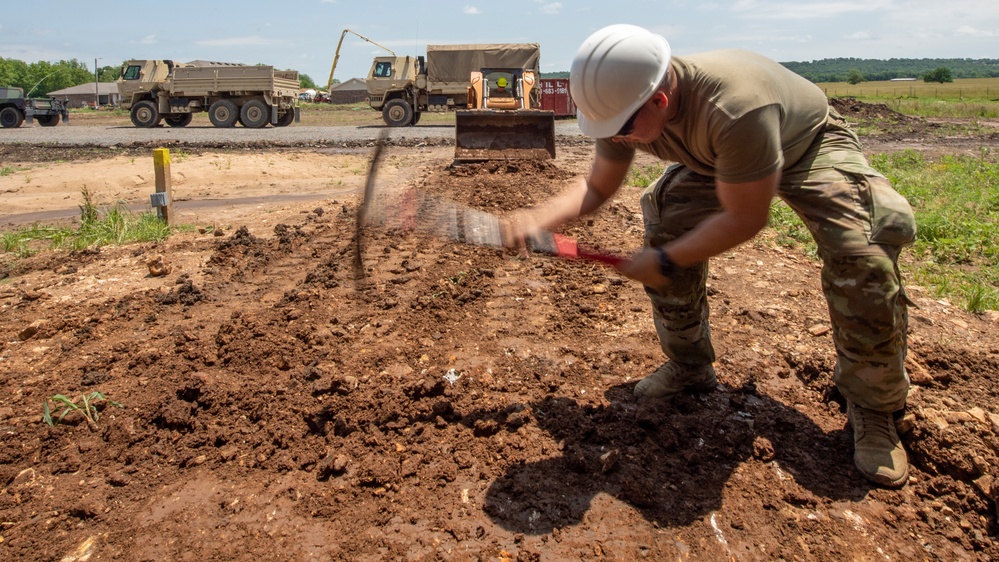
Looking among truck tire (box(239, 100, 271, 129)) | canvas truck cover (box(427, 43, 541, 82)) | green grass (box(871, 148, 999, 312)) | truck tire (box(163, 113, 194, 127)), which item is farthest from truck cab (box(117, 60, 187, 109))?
green grass (box(871, 148, 999, 312))

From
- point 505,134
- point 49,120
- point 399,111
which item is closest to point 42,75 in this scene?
point 49,120

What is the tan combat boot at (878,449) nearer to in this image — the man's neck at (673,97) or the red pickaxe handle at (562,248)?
the red pickaxe handle at (562,248)

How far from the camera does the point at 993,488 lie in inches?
93.6

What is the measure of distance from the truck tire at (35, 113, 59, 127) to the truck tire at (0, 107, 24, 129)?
0.88 metres

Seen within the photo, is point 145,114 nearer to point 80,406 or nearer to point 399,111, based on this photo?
point 399,111

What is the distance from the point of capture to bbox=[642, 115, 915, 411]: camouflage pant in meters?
2.36

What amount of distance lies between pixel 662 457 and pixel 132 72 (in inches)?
1032

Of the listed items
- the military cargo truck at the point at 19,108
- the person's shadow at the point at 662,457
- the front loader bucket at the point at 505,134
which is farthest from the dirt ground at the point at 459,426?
the military cargo truck at the point at 19,108

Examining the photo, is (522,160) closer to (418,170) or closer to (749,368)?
(418,170)

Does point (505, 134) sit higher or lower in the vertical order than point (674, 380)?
higher

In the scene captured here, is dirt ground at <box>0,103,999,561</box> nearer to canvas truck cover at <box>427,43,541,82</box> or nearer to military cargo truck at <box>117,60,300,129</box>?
military cargo truck at <box>117,60,300,129</box>

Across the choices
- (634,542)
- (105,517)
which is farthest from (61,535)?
(634,542)

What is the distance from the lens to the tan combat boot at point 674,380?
3.02 metres

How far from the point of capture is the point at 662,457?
8.57 feet
